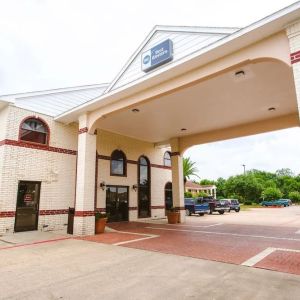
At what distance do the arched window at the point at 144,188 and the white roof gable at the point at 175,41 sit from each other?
28.2 feet

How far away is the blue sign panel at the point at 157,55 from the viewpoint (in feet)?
30.2

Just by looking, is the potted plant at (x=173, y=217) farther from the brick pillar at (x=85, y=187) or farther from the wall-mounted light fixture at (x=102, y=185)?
the brick pillar at (x=85, y=187)

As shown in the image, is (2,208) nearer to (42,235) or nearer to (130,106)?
(42,235)

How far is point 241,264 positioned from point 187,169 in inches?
733

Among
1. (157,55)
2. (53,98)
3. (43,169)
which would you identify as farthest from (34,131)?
(157,55)

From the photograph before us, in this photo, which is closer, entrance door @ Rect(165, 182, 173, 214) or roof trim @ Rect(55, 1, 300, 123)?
roof trim @ Rect(55, 1, 300, 123)

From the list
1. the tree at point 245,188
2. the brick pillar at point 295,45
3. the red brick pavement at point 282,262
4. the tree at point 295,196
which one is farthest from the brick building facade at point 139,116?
the tree at point 295,196

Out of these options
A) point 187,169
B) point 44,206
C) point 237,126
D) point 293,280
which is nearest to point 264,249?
point 293,280

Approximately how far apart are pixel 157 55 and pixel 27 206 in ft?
28.5

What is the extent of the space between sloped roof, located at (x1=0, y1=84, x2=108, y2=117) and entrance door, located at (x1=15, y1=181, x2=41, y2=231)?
368 centimetres

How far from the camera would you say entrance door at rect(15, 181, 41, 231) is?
11.8m

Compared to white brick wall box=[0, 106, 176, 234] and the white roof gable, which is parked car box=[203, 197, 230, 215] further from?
the white roof gable

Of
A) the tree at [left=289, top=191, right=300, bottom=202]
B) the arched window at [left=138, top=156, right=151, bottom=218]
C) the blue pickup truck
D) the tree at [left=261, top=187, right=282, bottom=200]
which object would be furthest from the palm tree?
the tree at [left=289, top=191, right=300, bottom=202]

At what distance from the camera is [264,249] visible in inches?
315
